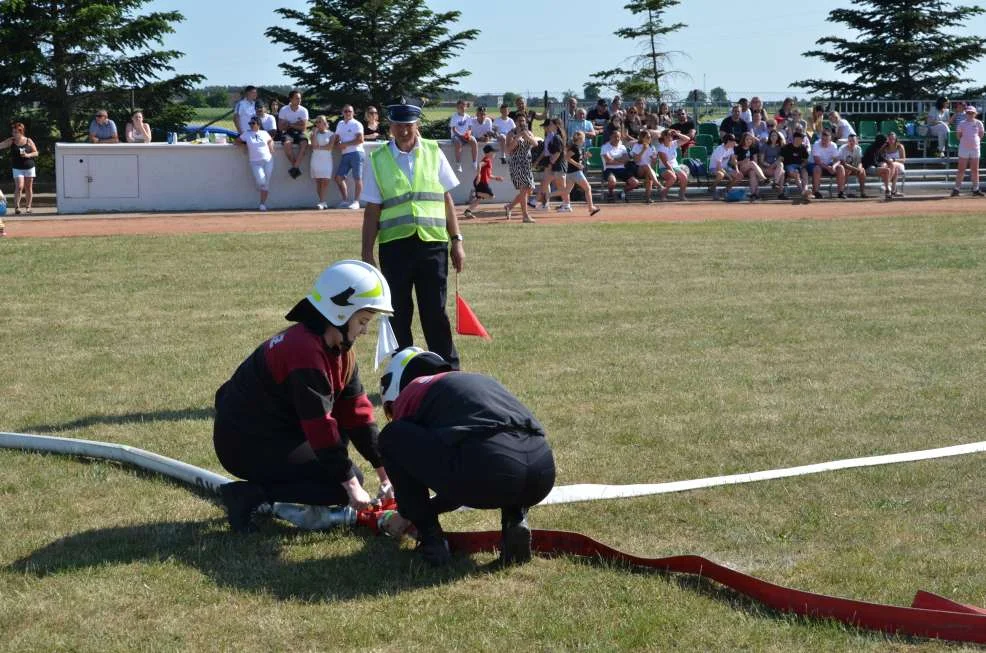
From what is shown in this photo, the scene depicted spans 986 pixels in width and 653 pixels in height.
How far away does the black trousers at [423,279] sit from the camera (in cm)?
Result: 809

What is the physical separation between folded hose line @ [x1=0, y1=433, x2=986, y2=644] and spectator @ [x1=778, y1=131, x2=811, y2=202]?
19378 millimetres

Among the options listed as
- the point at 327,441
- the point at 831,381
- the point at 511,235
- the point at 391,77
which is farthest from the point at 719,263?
the point at 391,77

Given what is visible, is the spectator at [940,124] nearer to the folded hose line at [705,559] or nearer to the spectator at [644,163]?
the spectator at [644,163]

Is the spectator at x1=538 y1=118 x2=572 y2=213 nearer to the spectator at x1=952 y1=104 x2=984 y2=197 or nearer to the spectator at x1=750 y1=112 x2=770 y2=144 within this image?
the spectator at x1=750 y1=112 x2=770 y2=144

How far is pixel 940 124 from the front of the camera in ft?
101

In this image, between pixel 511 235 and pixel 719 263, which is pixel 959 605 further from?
pixel 511 235

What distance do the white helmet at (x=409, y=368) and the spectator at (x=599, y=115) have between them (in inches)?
898

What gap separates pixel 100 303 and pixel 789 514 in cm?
886

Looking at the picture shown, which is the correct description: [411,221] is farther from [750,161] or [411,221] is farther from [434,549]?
[750,161]

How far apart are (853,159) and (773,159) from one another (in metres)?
1.88

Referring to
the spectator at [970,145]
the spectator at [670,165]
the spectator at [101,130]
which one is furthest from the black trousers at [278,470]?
the spectator at [970,145]

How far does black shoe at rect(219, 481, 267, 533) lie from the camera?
5.70 meters

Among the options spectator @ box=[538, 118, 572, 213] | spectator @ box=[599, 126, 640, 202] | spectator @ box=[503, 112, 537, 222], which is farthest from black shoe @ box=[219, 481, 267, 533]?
spectator @ box=[599, 126, 640, 202]

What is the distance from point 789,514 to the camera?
5.94m
